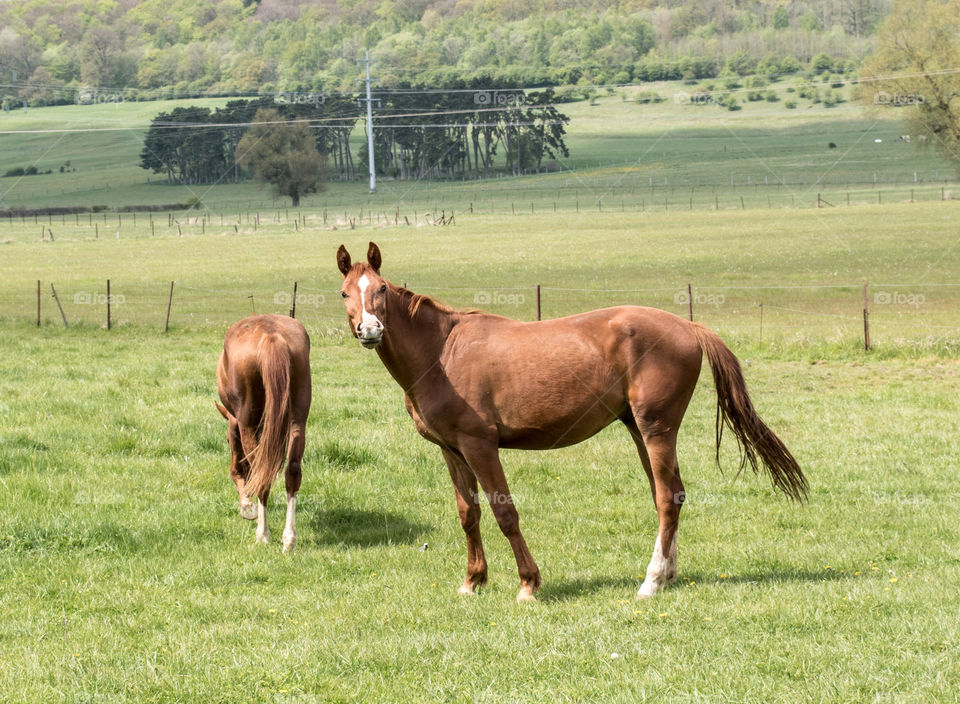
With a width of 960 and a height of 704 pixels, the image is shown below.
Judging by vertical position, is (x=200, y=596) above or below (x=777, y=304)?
above

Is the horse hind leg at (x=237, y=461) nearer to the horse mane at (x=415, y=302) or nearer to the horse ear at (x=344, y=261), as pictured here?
the horse mane at (x=415, y=302)

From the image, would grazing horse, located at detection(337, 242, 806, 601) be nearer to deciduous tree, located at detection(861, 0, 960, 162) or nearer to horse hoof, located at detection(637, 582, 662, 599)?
horse hoof, located at detection(637, 582, 662, 599)

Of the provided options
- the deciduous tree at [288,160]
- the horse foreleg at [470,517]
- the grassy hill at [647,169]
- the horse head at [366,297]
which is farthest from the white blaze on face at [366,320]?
the deciduous tree at [288,160]

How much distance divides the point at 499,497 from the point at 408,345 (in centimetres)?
146

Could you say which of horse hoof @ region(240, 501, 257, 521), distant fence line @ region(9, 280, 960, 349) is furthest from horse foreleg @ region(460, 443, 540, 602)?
distant fence line @ region(9, 280, 960, 349)

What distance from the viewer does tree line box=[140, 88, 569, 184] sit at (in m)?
146

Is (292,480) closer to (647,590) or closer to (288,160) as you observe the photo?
(647,590)

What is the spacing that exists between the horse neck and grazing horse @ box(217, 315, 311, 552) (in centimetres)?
220

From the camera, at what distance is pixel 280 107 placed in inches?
6767

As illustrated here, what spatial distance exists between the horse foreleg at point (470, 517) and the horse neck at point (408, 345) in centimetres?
71

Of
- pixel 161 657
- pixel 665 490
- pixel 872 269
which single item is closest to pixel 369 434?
pixel 665 490

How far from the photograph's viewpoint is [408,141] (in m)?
148

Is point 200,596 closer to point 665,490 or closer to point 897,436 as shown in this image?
point 665,490

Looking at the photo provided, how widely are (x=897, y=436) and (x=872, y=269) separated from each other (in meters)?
29.9
